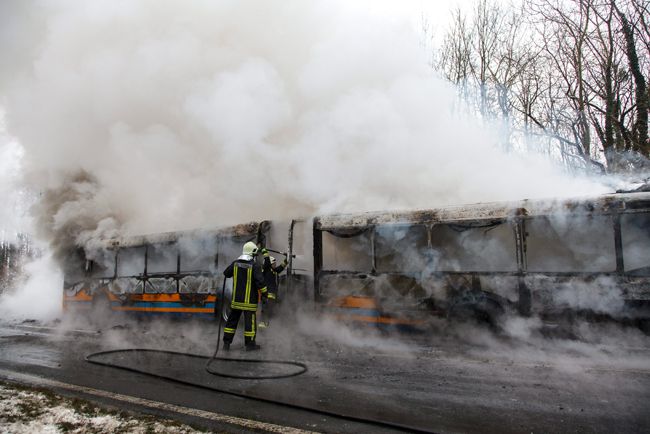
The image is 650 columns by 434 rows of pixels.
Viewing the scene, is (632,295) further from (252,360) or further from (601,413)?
(252,360)

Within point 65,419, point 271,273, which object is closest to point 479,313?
point 271,273

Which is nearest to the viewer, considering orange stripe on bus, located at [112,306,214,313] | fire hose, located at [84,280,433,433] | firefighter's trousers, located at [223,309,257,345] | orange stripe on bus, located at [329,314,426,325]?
fire hose, located at [84,280,433,433]

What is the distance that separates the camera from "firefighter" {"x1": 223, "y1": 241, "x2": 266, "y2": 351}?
6449 millimetres

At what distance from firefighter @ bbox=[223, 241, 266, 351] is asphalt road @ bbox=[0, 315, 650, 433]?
0.34 m

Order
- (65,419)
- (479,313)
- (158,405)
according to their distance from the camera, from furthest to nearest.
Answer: (479,313)
(158,405)
(65,419)

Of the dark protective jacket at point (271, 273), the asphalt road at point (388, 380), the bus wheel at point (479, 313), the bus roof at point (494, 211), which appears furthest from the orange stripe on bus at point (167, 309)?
the bus wheel at point (479, 313)

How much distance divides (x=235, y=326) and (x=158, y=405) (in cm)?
268

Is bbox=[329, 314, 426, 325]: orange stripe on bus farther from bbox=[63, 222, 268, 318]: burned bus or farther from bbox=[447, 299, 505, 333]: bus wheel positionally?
bbox=[63, 222, 268, 318]: burned bus

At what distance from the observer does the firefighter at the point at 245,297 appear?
254 inches

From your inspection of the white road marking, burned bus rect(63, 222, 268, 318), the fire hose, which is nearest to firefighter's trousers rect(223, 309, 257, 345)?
the fire hose

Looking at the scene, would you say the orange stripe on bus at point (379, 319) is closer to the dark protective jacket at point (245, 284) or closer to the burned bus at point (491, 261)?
the burned bus at point (491, 261)

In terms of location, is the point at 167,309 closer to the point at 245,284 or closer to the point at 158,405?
the point at 245,284

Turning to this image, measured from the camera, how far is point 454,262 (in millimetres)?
7266

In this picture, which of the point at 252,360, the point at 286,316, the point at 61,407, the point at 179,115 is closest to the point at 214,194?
the point at 179,115
